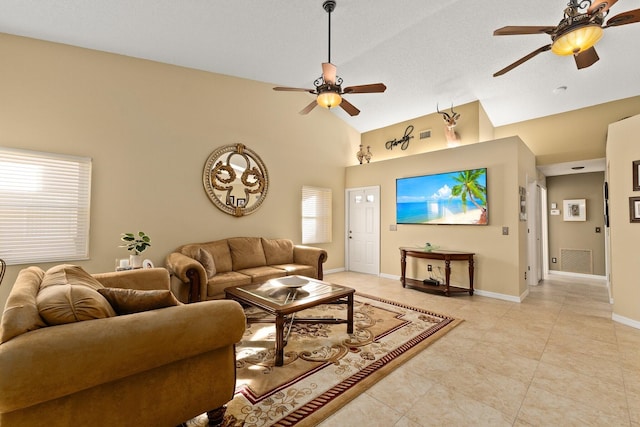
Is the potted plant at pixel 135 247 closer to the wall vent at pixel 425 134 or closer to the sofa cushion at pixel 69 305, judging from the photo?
the sofa cushion at pixel 69 305

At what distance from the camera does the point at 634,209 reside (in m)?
3.10

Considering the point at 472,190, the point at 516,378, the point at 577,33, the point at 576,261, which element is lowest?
the point at 516,378

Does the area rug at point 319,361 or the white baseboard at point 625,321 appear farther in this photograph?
the white baseboard at point 625,321

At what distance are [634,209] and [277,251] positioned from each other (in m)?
4.70

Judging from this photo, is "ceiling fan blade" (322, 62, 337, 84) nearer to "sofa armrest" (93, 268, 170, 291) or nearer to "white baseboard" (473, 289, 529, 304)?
"sofa armrest" (93, 268, 170, 291)

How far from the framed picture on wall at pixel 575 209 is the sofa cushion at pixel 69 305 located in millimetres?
7975

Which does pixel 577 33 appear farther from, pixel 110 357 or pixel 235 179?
pixel 235 179

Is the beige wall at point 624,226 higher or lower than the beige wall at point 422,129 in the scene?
lower

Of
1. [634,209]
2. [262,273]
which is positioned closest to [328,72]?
[262,273]

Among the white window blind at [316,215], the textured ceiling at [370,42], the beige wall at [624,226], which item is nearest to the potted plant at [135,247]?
the textured ceiling at [370,42]

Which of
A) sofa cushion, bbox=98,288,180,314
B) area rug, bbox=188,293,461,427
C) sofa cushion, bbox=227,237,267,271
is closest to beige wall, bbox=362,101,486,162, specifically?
area rug, bbox=188,293,461,427

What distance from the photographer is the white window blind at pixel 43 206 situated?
9.46 ft

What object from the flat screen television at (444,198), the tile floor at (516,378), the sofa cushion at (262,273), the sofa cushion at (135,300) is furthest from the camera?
the flat screen television at (444,198)

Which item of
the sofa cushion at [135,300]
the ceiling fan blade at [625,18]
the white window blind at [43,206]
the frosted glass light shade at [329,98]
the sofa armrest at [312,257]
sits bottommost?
the sofa armrest at [312,257]
